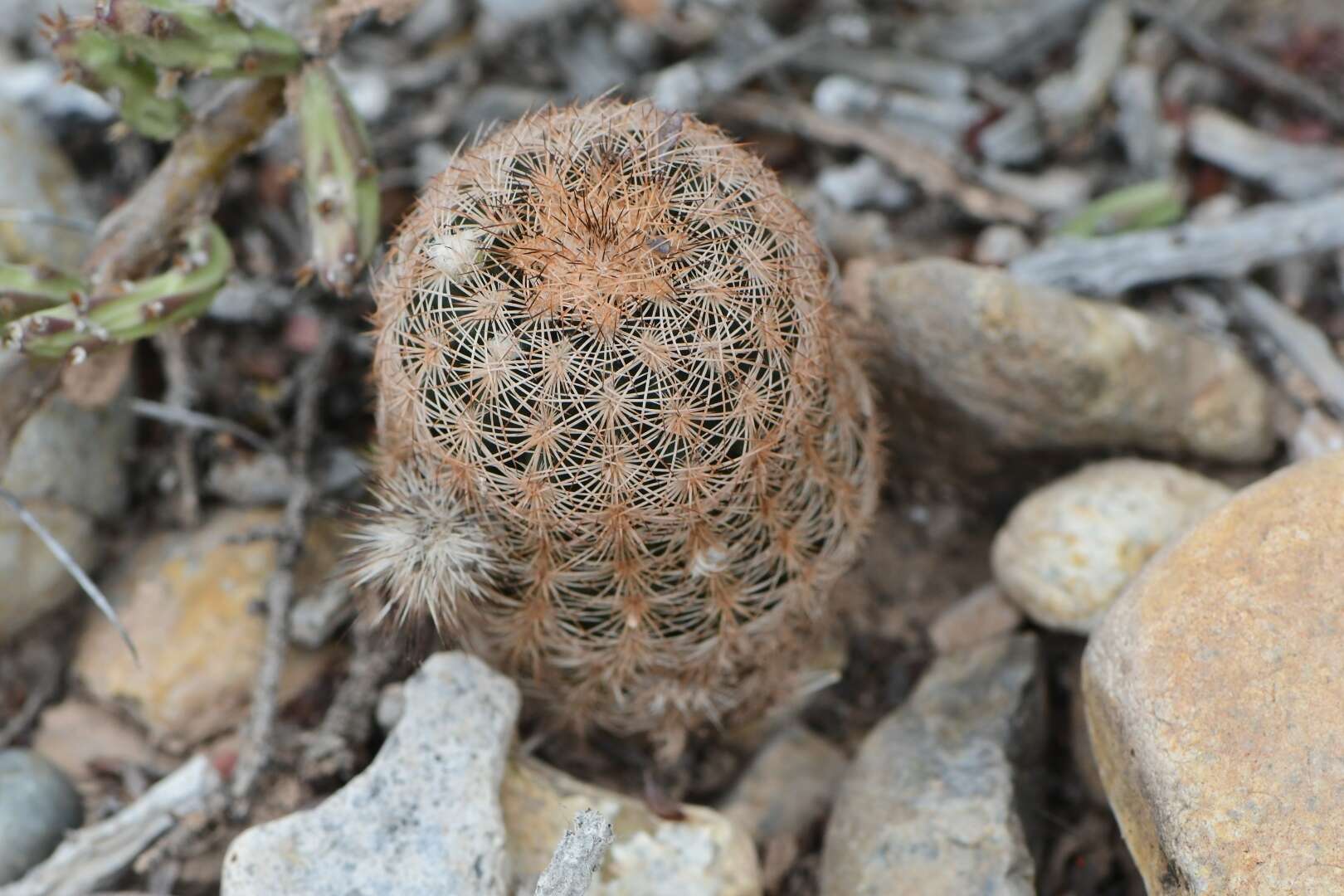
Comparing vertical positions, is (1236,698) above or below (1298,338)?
above

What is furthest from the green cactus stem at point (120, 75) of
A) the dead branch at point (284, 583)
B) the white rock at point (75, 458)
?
the white rock at point (75, 458)

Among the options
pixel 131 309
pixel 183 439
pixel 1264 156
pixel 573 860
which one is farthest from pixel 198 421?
pixel 1264 156

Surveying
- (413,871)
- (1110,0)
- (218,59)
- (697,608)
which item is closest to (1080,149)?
(1110,0)

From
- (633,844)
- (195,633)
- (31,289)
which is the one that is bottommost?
(633,844)

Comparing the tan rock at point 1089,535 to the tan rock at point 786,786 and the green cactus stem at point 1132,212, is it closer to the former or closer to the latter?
the tan rock at point 786,786

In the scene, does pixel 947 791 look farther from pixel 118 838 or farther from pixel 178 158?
pixel 178 158

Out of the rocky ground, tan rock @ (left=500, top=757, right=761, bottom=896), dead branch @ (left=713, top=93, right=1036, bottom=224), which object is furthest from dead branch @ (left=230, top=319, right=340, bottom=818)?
dead branch @ (left=713, top=93, right=1036, bottom=224)

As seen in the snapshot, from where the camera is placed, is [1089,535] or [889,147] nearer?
[1089,535]
